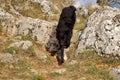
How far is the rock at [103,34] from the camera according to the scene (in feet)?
76.0

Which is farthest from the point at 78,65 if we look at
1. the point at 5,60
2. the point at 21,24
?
the point at 21,24

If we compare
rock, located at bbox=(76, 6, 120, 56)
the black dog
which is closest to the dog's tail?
the black dog

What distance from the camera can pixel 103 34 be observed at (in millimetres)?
24078

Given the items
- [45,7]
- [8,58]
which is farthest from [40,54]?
[45,7]

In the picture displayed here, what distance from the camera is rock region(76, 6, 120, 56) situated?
23.2 m

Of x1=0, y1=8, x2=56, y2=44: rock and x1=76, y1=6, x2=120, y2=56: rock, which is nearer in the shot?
x1=76, y1=6, x2=120, y2=56: rock

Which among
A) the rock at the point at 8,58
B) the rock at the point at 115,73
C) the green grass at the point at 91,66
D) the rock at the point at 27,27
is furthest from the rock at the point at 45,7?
the rock at the point at 115,73

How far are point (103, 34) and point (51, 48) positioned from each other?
4.17m

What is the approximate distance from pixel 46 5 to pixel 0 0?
5.00 m

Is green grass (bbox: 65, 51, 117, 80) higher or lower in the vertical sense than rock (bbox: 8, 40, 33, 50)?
lower

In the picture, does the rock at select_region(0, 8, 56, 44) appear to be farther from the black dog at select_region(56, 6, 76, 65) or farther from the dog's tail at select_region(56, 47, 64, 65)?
the dog's tail at select_region(56, 47, 64, 65)

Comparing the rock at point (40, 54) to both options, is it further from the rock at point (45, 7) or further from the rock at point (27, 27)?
the rock at point (45, 7)

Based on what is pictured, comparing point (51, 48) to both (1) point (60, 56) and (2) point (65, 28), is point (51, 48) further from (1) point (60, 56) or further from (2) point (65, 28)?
(2) point (65, 28)

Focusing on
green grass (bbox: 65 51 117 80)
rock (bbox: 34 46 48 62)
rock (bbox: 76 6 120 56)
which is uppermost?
rock (bbox: 76 6 120 56)
